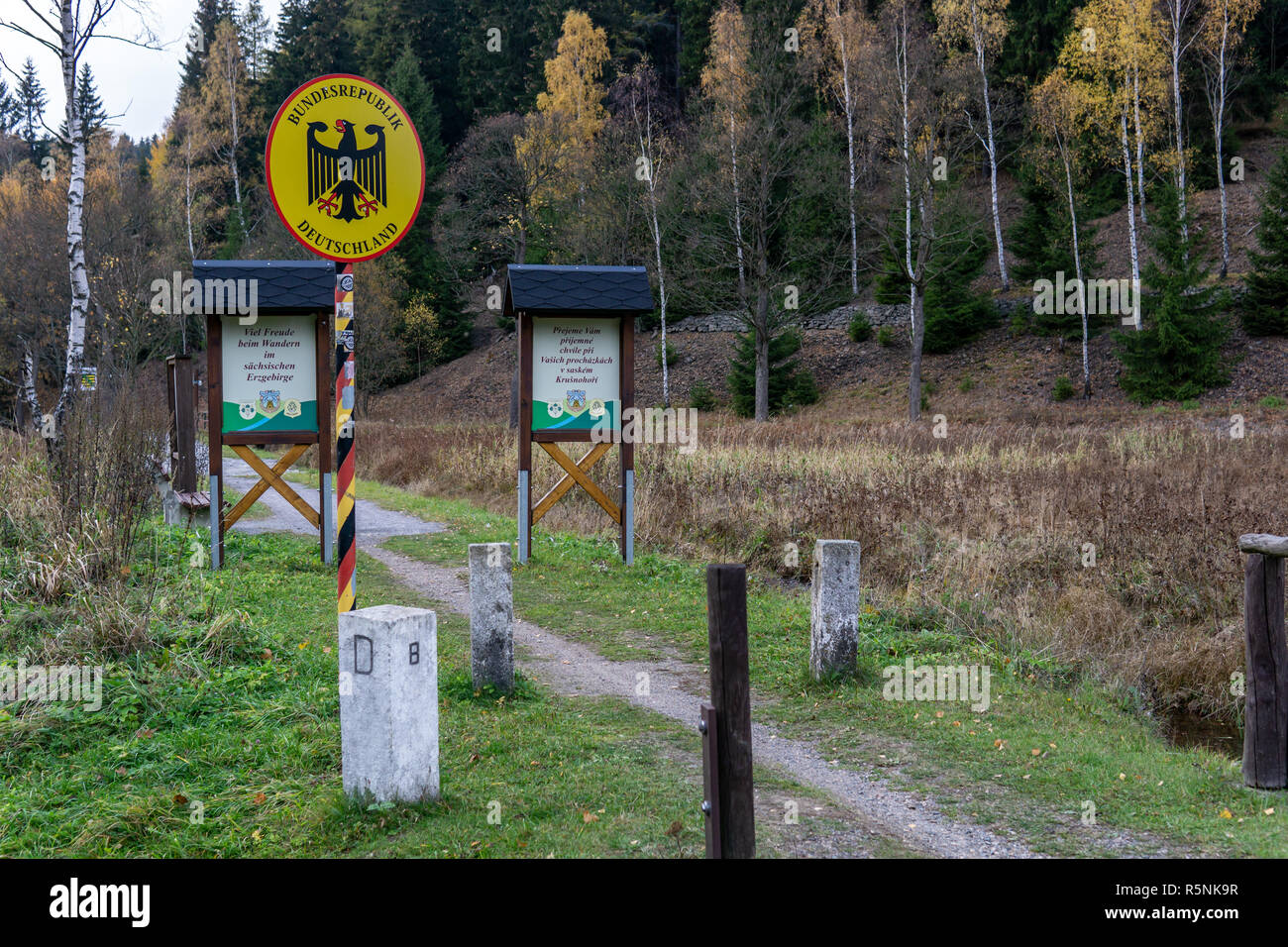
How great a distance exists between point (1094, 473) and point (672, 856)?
11764 millimetres

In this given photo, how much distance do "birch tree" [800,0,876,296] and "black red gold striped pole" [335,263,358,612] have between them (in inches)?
1385

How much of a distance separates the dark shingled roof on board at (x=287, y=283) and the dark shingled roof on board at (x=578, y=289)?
201cm

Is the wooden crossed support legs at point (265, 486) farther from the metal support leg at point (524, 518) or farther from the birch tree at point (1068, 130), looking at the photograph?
the birch tree at point (1068, 130)

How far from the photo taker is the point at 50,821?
15.1 ft

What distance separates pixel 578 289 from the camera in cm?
1117

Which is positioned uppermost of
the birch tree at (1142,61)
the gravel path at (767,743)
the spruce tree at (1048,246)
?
the birch tree at (1142,61)

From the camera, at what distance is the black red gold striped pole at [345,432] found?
209 inches

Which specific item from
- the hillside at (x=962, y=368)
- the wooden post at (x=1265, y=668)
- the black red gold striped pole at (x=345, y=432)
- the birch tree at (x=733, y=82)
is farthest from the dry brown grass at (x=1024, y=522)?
the birch tree at (x=733, y=82)

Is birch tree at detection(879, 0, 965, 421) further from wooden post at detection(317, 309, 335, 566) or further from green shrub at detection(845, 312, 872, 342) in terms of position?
wooden post at detection(317, 309, 335, 566)

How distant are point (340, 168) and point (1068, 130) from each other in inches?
1383

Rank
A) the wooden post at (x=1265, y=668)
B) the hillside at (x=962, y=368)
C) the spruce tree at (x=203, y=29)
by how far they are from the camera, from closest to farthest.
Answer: the wooden post at (x=1265, y=668) < the hillside at (x=962, y=368) < the spruce tree at (x=203, y=29)

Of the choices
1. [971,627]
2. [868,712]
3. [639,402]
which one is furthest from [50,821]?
[639,402]
